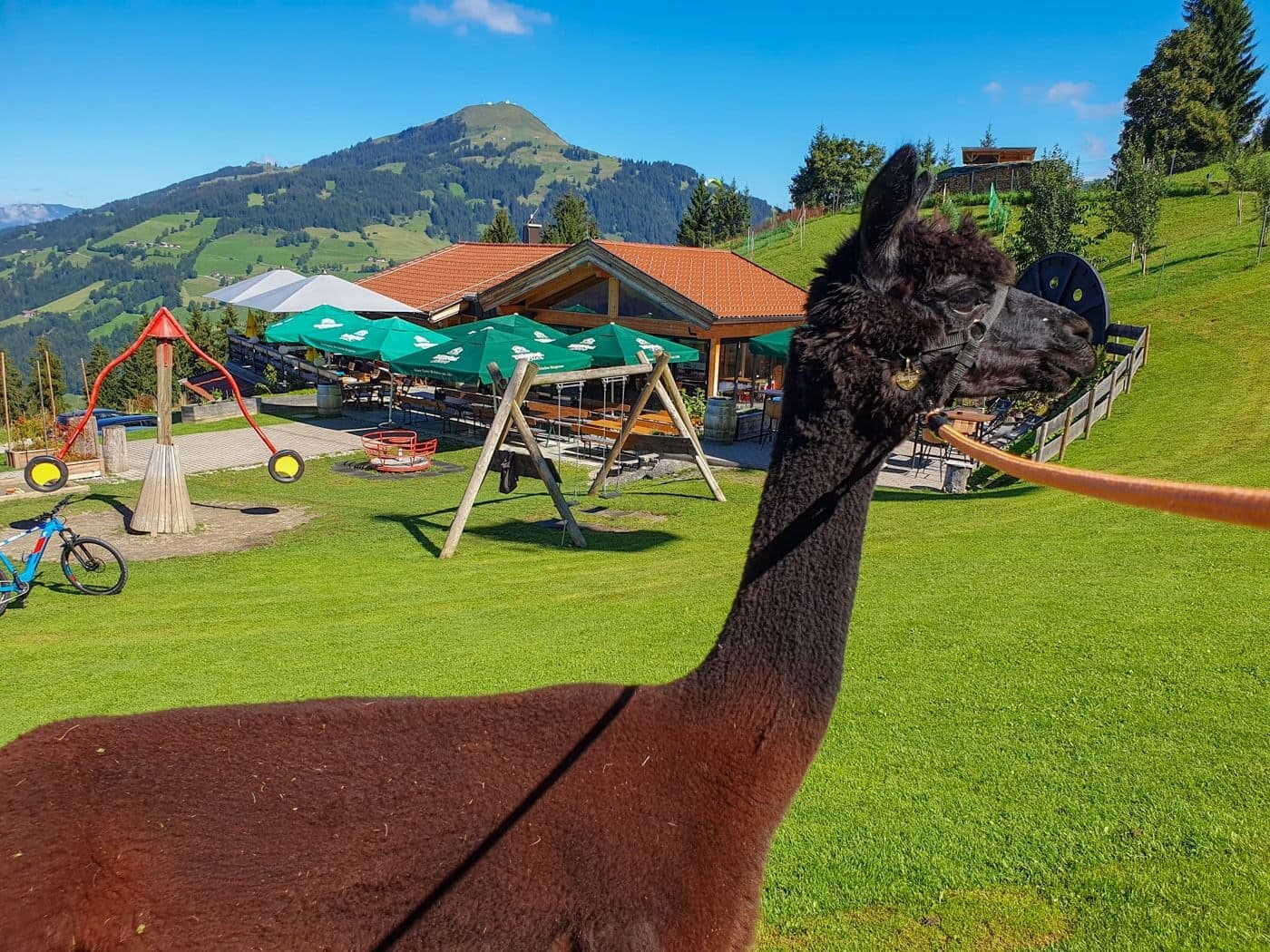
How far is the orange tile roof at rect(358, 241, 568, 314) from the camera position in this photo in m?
38.5

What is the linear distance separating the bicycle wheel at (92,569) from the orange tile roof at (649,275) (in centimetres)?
1666

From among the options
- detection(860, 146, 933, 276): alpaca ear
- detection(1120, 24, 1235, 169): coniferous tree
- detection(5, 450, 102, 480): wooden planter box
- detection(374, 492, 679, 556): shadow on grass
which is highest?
detection(1120, 24, 1235, 169): coniferous tree

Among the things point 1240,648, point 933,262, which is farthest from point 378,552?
point 933,262

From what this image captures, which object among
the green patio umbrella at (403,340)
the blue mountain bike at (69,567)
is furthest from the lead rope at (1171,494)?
the green patio umbrella at (403,340)

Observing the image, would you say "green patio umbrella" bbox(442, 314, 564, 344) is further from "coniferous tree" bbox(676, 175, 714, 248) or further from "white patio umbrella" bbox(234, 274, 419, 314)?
"coniferous tree" bbox(676, 175, 714, 248)

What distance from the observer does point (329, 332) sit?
93.8ft

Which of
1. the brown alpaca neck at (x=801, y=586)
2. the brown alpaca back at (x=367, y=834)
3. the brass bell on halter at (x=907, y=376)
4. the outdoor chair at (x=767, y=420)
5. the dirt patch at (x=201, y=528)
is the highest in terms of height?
the brass bell on halter at (x=907, y=376)

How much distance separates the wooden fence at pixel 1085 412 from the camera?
1922 cm

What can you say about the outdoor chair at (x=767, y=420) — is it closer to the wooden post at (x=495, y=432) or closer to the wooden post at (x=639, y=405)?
the wooden post at (x=639, y=405)

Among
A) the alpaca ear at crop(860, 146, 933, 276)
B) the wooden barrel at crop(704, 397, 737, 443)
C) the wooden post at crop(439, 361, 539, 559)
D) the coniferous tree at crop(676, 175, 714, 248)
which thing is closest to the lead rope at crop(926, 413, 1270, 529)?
the alpaca ear at crop(860, 146, 933, 276)

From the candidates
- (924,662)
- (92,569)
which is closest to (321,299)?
(92,569)

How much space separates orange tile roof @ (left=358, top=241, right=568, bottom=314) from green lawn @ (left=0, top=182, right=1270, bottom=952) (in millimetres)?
22231

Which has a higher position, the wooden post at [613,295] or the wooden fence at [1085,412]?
→ the wooden post at [613,295]

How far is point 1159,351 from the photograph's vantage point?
2636cm
